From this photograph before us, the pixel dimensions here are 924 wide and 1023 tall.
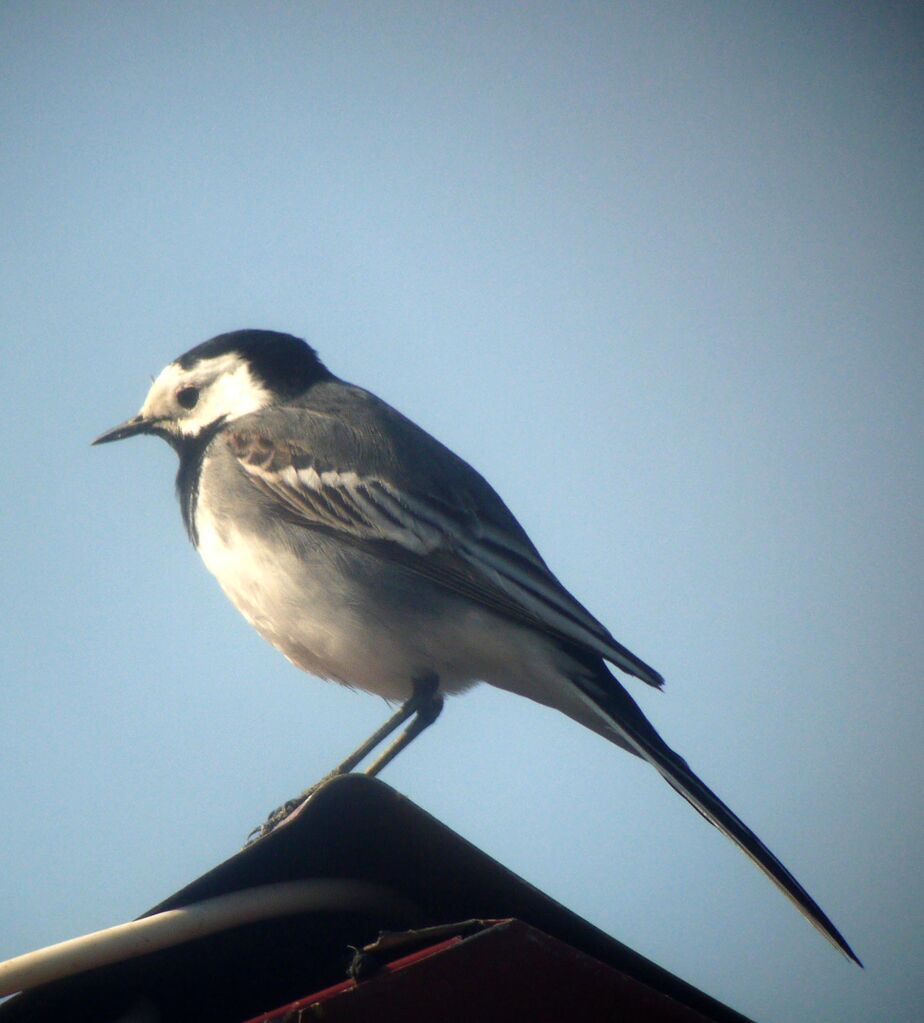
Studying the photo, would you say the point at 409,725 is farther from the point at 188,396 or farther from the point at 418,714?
the point at 188,396

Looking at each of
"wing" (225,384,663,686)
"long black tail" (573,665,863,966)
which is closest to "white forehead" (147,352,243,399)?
"wing" (225,384,663,686)

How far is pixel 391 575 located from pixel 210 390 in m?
1.91

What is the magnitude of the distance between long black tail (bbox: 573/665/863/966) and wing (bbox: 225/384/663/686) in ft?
0.85

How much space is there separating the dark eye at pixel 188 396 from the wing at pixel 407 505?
0.63m

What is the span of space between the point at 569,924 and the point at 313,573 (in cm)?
254

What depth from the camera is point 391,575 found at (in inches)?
212

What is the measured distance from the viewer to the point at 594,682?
5250 millimetres

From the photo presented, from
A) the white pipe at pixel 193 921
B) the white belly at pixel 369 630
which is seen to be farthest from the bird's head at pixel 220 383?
the white pipe at pixel 193 921

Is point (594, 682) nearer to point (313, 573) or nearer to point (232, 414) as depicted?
point (313, 573)

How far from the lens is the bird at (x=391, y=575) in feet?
17.3

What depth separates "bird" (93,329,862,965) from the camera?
5270 millimetres

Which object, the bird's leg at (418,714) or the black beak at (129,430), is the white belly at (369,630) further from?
the black beak at (129,430)

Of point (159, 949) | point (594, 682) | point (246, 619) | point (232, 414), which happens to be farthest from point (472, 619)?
point (159, 949)

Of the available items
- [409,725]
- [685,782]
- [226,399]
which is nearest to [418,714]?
[409,725]
